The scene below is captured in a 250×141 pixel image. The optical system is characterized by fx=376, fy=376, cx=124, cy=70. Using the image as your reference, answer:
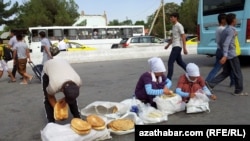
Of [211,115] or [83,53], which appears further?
[83,53]

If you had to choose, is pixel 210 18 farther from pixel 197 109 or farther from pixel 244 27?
pixel 197 109

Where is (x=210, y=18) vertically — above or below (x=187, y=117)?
above

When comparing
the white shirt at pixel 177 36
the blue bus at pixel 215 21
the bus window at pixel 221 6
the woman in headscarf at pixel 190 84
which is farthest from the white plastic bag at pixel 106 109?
the bus window at pixel 221 6

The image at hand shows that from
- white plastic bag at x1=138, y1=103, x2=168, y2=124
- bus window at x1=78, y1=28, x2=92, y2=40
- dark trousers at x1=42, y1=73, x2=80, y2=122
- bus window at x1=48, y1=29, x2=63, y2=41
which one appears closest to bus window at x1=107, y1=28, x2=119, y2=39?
bus window at x1=78, y1=28, x2=92, y2=40

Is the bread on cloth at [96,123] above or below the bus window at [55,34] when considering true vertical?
below

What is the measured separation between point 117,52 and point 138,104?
1562 centimetres

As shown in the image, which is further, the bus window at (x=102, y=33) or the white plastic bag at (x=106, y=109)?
the bus window at (x=102, y=33)

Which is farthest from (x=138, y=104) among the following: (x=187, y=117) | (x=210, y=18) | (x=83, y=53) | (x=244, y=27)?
(x=83, y=53)

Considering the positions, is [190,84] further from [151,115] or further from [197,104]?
[151,115]

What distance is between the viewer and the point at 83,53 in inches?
806

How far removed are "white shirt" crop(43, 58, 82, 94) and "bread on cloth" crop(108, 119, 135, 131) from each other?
72 cm

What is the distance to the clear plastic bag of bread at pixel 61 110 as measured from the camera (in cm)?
515

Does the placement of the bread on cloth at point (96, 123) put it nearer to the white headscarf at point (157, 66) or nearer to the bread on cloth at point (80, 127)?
the bread on cloth at point (80, 127)

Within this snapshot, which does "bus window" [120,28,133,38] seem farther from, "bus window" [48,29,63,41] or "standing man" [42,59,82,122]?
"standing man" [42,59,82,122]
